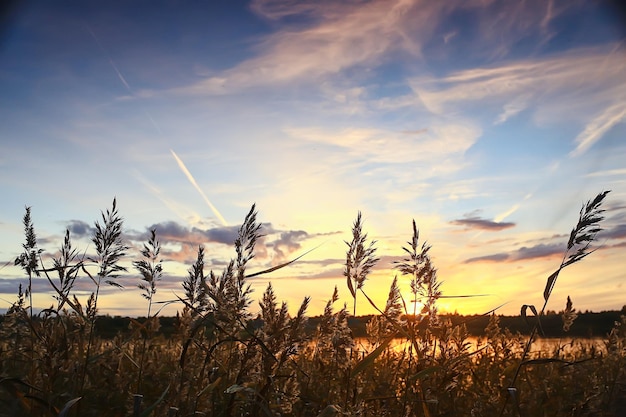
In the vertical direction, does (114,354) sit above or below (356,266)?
below

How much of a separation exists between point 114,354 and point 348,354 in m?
2.64

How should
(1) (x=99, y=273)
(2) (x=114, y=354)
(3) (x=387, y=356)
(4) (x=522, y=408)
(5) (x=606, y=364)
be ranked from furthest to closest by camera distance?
(3) (x=387, y=356) < (5) (x=606, y=364) < (2) (x=114, y=354) < (4) (x=522, y=408) < (1) (x=99, y=273)

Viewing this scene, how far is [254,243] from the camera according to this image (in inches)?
146

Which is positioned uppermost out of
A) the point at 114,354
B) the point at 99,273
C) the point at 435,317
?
the point at 99,273

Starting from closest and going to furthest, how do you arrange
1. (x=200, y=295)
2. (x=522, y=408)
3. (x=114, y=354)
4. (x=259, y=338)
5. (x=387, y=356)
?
(x=259, y=338) < (x=200, y=295) < (x=522, y=408) < (x=114, y=354) < (x=387, y=356)

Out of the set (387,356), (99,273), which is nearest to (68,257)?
(99,273)

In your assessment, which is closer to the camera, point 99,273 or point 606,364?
point 99,273

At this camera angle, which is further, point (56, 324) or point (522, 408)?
point (522, 408)

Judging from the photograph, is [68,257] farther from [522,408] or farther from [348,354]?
[522,408]

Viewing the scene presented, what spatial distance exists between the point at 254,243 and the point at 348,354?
1057mm

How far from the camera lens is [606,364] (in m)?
7.01

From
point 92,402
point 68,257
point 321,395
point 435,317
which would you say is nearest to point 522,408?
point 435,317

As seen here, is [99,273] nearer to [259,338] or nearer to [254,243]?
[254,243]

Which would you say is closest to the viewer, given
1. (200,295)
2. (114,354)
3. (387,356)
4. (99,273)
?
(200,295)
